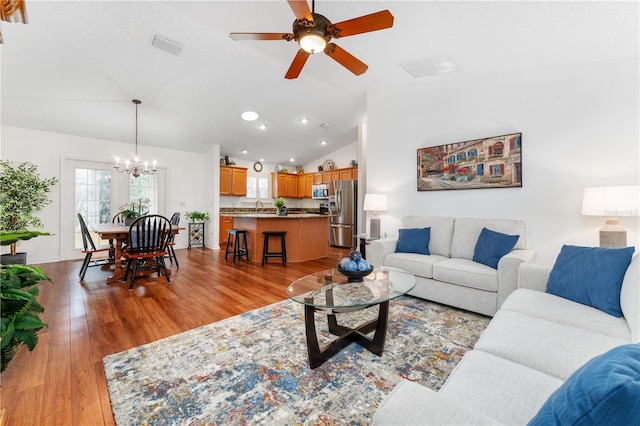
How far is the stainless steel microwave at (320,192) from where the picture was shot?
764cm

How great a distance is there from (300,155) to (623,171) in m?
6.39

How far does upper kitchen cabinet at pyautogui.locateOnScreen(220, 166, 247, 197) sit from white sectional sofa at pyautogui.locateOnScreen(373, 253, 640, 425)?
21.7 ft

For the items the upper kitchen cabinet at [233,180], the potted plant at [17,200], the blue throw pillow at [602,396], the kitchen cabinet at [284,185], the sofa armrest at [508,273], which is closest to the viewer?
the blue throw pillow at [602,396]

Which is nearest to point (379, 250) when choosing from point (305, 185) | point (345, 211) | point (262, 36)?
point (262, 36)

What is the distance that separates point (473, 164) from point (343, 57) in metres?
2.19

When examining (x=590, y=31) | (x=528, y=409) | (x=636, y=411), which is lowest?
(x=528, y=409)

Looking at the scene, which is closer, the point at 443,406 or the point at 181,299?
the point at 443,406

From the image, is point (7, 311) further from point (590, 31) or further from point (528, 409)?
point (590, 31)

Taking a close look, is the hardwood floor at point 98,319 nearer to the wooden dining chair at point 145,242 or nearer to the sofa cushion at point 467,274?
the wooden dining chair at point 145,242

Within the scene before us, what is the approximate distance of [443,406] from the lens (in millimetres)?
685

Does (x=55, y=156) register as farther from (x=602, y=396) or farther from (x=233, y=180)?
(x=602, y=396)

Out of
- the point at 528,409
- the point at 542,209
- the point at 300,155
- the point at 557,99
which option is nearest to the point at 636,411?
the point at 528,409

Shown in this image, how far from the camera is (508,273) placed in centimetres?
238

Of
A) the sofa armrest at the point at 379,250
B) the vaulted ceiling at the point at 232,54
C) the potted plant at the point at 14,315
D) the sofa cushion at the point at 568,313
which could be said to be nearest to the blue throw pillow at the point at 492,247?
the sofa cushion at the point at 568,313
